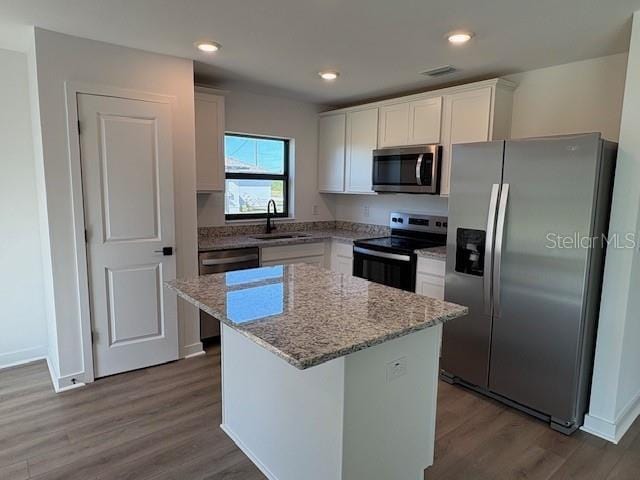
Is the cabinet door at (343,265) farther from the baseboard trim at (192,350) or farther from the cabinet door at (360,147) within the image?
the baseboard trim at (192,350)

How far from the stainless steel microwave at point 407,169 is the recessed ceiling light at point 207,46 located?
1839 millimetres

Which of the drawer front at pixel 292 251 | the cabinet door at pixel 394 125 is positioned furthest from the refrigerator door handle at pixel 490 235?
the drawer front at pixel 292 251

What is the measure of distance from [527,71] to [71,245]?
3.71 metres

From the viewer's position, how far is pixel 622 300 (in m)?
2.33

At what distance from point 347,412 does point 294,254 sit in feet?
8.74

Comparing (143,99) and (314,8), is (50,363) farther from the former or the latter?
(314,8)

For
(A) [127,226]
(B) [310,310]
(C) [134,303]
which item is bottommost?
(C) [134,303]

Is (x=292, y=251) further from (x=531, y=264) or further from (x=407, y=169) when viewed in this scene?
(x=531, y=264)

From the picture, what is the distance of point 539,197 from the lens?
8.05ft

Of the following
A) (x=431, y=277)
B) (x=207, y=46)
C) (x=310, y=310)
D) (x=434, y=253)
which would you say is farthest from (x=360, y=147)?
(x=310, y=310)

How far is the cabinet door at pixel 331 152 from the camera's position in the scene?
4.55 m

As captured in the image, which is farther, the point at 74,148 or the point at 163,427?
the point at 74,148

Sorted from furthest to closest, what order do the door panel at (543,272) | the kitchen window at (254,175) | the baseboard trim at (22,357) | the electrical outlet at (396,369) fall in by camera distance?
the kitchen window at (254,175) < the baseboard trim at (22,357) < the door panel at (543,272) < the electrical outlet at (396,369)

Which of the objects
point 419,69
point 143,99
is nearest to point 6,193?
point 143,99
